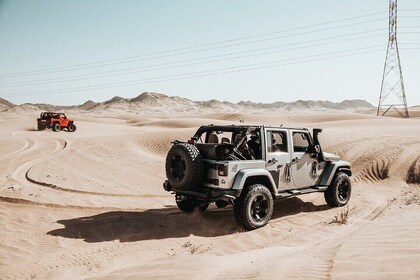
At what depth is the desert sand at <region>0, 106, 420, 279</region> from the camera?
3877 millimetres

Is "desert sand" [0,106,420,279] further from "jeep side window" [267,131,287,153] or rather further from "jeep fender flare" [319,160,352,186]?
"jeep side window" [267,131,287,153]

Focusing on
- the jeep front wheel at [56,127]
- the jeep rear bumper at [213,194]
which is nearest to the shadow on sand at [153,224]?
the jeep rear bumper at [213,194]

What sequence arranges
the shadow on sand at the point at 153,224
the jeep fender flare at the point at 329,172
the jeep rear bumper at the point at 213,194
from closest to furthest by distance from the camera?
the jeep rear bumper at the point at 213,194, the shadow on sand at the point at 153,224, the jeep fender flare at the point at 329,172

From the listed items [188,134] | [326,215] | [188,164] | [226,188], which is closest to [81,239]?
[188,164]

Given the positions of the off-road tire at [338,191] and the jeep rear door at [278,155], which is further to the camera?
Result: the off-road tire at [338,191]

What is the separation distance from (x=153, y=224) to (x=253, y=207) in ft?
6.93

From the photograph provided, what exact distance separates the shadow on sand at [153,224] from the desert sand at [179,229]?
0.02 m

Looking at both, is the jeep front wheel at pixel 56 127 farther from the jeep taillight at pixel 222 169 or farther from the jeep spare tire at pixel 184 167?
the jeep taillight at pixel 222 169

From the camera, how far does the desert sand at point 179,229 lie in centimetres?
388

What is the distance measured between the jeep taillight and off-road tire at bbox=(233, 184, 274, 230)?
63 cm

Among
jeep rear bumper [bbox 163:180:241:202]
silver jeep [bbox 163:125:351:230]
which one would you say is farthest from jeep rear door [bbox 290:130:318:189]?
jeep rear bumper [bbox 163:180:241:202]

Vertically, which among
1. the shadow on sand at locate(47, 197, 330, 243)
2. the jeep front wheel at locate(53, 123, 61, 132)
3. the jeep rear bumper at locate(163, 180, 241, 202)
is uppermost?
the jeep front wheel at locate(53, 123, 61, 132)

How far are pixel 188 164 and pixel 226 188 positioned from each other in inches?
32.9

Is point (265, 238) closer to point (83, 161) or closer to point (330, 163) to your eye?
point (330, 163)
